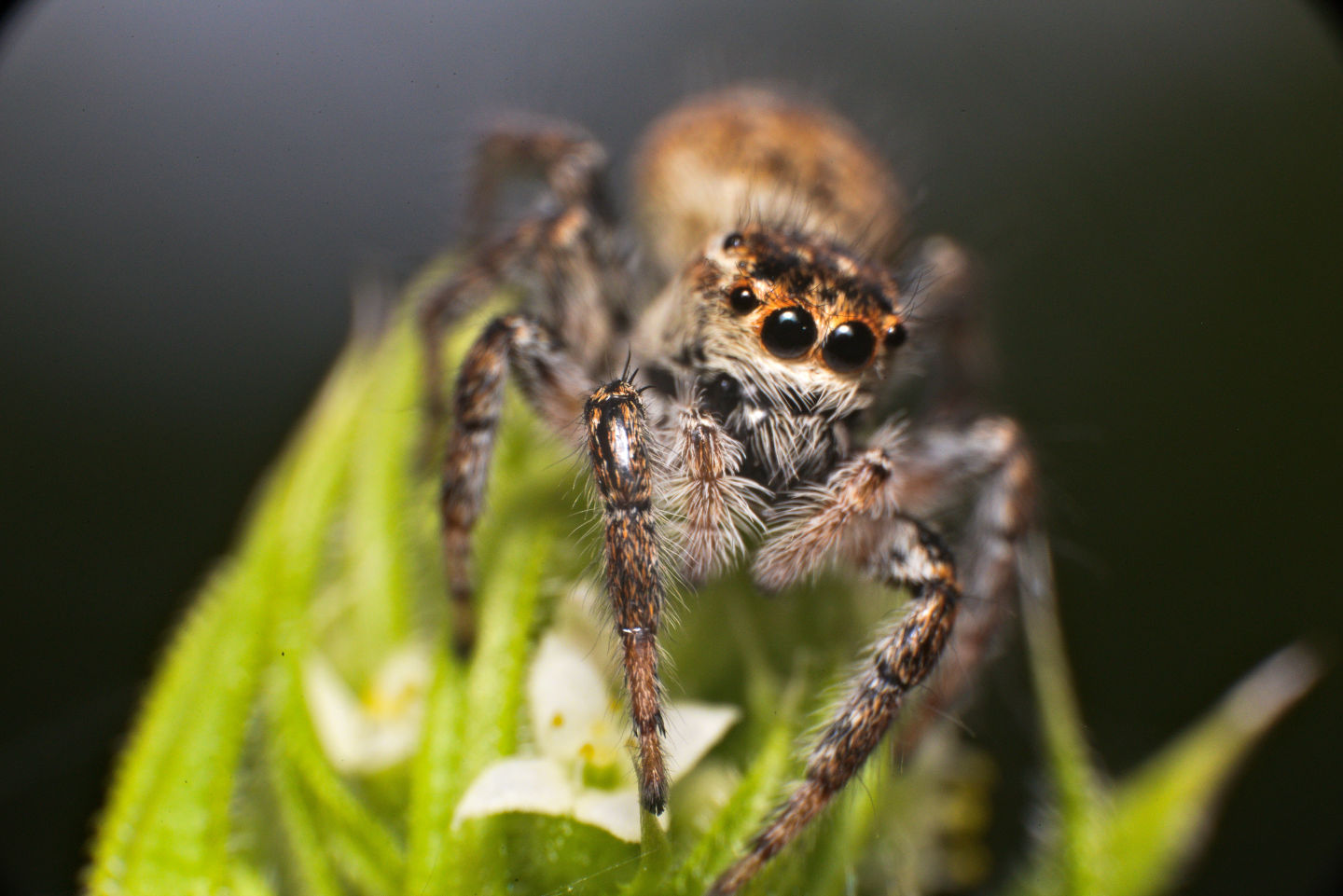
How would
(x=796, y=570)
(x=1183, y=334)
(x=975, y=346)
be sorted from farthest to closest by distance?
(x=1183, y=334) → (x=975, y=346) → (x=796, y=570)

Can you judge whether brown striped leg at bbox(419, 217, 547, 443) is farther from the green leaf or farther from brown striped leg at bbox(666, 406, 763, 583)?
the green leaf

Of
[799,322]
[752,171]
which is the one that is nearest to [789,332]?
[799,322]

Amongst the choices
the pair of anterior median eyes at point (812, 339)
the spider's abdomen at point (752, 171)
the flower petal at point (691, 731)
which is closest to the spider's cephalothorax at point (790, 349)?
the pair of anterior median eyes at point (812, 339)

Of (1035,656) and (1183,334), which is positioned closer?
(1035,656)

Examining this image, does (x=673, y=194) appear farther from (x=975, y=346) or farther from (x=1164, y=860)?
(x=1164, y=860)

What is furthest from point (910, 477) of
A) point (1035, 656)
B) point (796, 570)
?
point (796, 570)

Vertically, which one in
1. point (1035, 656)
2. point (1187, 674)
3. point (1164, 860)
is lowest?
point (1187, 674)

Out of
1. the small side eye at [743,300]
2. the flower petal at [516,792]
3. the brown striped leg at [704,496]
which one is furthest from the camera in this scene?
the small side eye at [743,300]

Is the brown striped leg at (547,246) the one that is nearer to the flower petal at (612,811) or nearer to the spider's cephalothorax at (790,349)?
the spider's cephalothorax at (790,349)
